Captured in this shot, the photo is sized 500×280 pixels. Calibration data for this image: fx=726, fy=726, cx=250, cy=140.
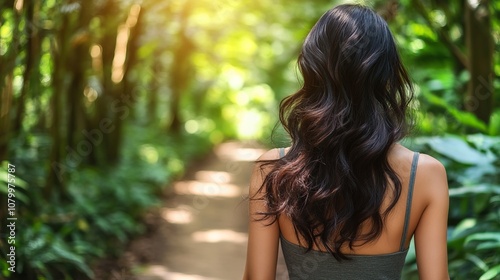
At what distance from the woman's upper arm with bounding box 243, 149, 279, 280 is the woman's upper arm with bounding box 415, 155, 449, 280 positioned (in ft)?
1.70

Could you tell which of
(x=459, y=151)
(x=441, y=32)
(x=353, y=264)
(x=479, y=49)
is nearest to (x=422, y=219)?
(x=353, y=264)

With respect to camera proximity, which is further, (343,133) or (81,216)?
(81,216)

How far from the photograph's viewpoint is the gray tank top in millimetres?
2535

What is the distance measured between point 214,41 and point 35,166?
844 centimetres

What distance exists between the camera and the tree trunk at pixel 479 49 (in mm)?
6238

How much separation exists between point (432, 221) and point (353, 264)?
31cm

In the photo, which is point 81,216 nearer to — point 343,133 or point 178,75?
point 343,133

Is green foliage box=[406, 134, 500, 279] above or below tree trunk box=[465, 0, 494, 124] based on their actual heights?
below

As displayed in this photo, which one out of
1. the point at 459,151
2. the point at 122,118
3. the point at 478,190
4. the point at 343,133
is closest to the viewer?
the point at 343,133

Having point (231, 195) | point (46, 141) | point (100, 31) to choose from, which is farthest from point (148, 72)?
point (46, 141)

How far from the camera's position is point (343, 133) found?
8.14 ft

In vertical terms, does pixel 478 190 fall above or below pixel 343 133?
above

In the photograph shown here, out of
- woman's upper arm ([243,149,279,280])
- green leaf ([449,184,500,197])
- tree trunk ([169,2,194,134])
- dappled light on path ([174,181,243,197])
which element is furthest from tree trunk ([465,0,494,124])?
tree trunk ([169,2,194,134])

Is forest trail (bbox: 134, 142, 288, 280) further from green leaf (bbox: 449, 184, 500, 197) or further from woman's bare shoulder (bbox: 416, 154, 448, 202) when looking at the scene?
green leaf (bbox: 449, 184, 500, 197)
